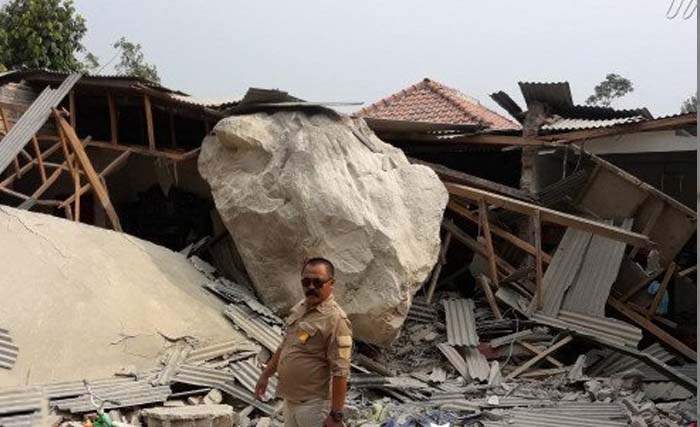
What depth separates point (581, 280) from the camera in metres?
9.30

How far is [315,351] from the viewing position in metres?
4.01

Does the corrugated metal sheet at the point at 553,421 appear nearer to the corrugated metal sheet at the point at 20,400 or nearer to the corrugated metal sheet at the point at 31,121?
the corrugated metal sheet at the point at 20,400


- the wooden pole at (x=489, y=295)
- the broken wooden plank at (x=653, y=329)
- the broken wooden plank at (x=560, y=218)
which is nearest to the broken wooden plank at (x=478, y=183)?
the broken wooden plank at (x=560, y=218)

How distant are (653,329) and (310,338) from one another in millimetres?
6776

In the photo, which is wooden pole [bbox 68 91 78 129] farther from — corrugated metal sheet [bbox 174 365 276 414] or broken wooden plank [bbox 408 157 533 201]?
corrugated metal sheet [bbox 174 365 276 414]

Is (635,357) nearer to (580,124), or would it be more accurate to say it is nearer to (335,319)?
(580,124)

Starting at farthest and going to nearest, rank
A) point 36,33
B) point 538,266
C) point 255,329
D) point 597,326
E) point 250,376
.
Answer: point 36,33 < point 538,266 < point 597,326 < point 255,329 < point 250,376

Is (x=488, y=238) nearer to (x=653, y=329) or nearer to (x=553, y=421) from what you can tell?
(x=653, y=329)

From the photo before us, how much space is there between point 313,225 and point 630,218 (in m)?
4.83

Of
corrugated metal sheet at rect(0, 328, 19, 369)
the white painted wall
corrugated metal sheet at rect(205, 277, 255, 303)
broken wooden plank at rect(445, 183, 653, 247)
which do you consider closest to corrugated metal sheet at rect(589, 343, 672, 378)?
broken wooden plank at rect(445, 183, 653, 247)

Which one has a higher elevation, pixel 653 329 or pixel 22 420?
pixel 22 420

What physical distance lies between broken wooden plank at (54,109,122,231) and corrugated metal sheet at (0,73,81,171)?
9.0 inches

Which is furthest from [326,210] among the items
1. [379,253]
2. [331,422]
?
[331,422]

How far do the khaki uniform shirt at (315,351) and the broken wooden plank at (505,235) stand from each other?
5.73 m
